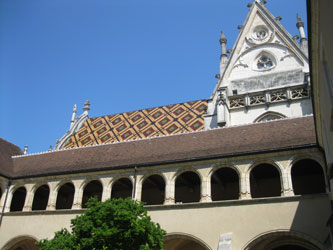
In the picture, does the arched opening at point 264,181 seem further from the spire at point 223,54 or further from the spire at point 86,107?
the spire at point 86,107

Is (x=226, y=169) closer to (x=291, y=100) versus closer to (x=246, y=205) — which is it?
(x=246, y=205)

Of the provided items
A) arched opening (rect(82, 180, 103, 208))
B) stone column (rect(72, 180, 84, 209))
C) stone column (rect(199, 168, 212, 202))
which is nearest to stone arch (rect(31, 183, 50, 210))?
arched opening (rect(82, 180, 103, 208))

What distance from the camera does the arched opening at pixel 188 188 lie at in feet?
49.0

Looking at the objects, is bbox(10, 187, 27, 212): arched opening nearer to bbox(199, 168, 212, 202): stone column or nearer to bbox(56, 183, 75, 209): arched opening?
bbox(56, 183, 75, 209): arched opening

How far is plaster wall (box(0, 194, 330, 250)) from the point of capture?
441 inches

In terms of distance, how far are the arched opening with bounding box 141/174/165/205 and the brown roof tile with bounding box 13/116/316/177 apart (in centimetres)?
131

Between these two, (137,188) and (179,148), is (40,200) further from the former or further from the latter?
(179,148)

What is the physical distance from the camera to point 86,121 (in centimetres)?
2762

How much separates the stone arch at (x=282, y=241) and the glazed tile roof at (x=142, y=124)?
874cm

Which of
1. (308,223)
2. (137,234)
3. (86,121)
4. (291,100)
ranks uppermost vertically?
(86,121)

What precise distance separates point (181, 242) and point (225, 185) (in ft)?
9.21

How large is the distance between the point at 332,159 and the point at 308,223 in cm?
342

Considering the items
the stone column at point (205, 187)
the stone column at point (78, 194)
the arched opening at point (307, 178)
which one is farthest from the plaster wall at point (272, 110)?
the stone column at point (78, 194)

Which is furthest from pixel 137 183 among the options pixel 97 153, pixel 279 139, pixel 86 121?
pixel 86 121
